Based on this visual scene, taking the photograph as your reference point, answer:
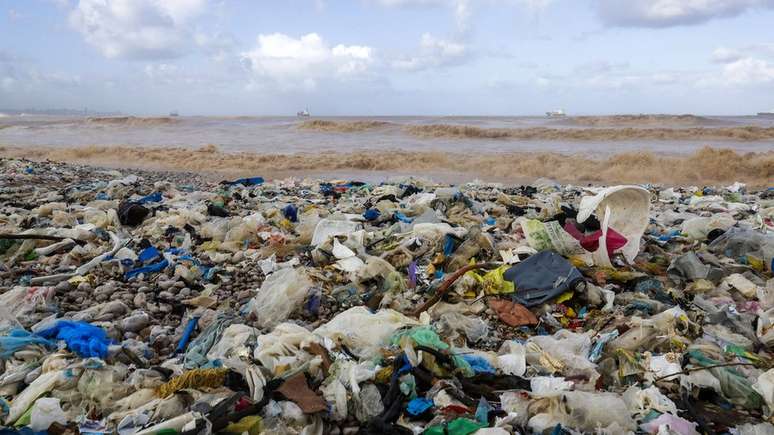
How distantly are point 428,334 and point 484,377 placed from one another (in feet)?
1.43

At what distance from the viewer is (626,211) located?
5.53 m

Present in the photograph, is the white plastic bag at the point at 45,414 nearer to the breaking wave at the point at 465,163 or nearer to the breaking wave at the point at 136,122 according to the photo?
the breaking wave at the point at 465,163

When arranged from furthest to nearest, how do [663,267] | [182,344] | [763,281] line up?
[663,267] → [763,281] → [182,344]

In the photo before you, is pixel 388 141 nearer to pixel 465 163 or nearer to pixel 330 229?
pixel 465 163

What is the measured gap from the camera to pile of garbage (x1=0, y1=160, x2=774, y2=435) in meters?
2.68

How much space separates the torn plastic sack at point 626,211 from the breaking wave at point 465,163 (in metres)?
9.96

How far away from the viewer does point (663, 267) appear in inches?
203

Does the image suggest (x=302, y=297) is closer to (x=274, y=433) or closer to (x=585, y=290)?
(x=274, y=433)

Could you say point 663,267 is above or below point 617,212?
below

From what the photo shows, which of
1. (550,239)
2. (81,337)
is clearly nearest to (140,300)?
(81,337)

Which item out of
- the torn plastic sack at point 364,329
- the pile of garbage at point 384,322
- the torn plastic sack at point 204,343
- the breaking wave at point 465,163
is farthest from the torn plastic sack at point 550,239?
the breaking wave at point 465,163

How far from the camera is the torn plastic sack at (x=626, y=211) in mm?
5152

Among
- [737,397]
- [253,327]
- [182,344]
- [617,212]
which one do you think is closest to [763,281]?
[617,212]

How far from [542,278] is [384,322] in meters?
1.61
